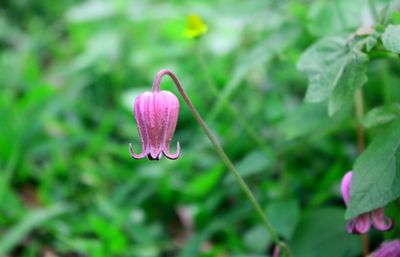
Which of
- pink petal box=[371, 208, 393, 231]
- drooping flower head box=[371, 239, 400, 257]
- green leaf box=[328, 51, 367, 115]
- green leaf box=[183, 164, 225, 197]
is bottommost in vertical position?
drooping flower head box=[371, 239, 400, 257]

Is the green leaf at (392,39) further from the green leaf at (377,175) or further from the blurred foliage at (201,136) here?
the green leaf at (377,175)

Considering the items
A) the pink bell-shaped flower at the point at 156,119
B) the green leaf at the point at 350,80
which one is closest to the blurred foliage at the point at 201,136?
the green leaf at the point at 350,80

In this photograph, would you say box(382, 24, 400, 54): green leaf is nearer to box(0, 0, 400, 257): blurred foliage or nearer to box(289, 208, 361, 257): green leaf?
box(0, 0, 400, 257): blurred foliage

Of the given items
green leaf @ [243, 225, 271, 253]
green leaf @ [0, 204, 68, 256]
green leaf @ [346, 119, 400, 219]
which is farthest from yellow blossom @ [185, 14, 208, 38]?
green leaf @ [0, 204, 68, 256]

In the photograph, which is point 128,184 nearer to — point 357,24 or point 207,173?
point 207,173

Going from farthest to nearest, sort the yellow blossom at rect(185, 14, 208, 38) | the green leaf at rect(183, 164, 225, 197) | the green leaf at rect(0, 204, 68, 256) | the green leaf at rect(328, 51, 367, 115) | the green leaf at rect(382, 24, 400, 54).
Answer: the green leaf at rect(183, 164, 225, 197)
the green leaf at rect(0, 204, 68, 256)
the yellow blossom at rect(185, 14, 208, 38)
the green leaf at rect(328, 51, 367, 115)
the green leaf at rect(382, 24, 400, 54)

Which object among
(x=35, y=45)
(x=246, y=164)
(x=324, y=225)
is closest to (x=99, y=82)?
(x=35, y=45)

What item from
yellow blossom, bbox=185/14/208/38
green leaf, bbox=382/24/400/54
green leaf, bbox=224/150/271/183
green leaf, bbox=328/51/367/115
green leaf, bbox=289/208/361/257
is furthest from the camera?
green leaf, bbox=224/150/271/183
